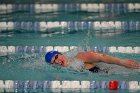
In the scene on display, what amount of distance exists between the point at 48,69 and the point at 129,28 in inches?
109

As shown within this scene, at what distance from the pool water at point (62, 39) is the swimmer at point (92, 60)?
0.43ft

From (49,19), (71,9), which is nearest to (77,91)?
(49,19)

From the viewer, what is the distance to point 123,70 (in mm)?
5156

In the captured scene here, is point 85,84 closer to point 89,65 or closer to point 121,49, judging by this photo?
point 89,65

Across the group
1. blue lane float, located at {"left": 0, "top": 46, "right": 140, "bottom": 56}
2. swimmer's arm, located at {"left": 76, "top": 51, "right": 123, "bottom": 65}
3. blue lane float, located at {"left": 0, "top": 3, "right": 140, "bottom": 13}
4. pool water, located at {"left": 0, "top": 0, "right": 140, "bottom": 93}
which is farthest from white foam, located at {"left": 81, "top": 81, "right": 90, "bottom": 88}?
blue lane float, located at {"left": 0, "top": 3, "right": 140, "bottom": 13}

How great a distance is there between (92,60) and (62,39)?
2102 mm

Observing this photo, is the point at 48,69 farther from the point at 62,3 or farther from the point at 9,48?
the point at 62,3

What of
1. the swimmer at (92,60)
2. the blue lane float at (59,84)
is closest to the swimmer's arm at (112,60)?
the swimmer at (92,60)

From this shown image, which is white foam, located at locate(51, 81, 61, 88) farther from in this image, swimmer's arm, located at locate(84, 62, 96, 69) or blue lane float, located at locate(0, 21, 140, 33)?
blue lane float, located at locate(0, 21, 140, 33)

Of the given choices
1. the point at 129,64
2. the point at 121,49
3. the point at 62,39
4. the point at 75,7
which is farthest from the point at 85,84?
the point at 75,7

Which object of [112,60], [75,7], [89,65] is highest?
[75,7]

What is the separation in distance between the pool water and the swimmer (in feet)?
0.43

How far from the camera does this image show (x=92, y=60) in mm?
5070

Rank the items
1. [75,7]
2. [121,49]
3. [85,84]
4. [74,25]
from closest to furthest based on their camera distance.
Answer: [85,84]
[121,49]
[74,25]
[75,7]
